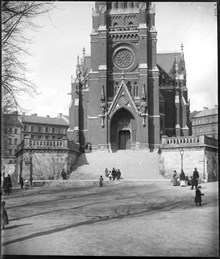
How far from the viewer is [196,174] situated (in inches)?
535

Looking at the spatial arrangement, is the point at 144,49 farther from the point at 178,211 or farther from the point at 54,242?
the point at 54,242

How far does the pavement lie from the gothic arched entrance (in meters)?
28.4

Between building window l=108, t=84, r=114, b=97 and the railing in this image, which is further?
building window l=108, t=84, r=114, b=97

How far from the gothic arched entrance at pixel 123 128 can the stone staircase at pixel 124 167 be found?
21.2 m

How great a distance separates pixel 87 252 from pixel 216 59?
18.1ft

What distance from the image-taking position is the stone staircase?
17.1m

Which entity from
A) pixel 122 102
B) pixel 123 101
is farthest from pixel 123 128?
pixel 123 101

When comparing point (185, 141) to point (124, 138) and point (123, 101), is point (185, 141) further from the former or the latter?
point (123, 101)

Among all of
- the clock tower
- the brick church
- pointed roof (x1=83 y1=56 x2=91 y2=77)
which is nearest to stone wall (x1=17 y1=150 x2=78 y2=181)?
the brick church

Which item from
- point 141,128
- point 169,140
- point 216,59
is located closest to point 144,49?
point 141,128

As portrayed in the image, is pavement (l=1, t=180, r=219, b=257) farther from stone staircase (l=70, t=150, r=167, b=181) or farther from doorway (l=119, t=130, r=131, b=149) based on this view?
doorway (l=119, t=130, r=131, b=149)

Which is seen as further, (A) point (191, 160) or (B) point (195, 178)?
(A) point (191, 160)

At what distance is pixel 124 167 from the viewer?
18.5 m

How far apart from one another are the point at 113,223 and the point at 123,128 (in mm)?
33975
